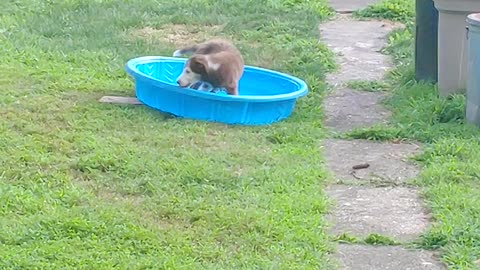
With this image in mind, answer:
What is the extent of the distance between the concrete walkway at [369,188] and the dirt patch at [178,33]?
69.4 inches

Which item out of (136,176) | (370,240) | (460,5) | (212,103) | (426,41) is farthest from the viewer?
(426,41)

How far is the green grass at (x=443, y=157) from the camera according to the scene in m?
4.74

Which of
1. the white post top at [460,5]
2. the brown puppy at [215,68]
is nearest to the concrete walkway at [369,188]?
the brown puppy at [215,68]

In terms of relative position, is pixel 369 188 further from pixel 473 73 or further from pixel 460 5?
pixel 460 5

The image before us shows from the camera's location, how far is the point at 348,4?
42.3 feet

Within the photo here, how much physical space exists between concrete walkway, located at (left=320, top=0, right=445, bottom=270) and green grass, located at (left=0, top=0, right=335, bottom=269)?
0.40 ft

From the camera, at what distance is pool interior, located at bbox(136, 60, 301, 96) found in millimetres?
7801

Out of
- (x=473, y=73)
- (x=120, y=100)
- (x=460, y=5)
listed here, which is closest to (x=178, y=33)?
(x=120, y=100)

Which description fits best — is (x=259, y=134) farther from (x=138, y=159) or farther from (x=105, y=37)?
(x=105, y=37)

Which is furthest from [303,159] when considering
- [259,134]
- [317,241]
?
[317,241]

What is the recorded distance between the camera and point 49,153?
593 cm

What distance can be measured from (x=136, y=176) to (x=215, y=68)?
1689mm

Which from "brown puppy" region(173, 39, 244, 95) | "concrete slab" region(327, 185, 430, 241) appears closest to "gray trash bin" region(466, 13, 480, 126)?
"concrete slab" region(327, 185, 430, 241)

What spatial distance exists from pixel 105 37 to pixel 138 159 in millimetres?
4029
